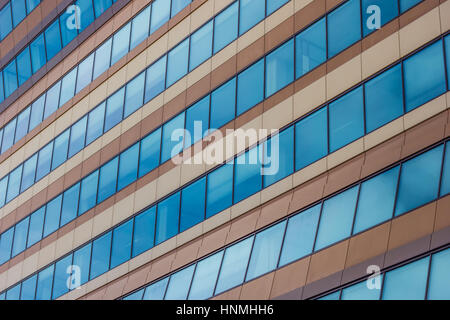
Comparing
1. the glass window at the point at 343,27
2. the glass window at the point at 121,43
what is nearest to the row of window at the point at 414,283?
the glass window at the point at 343,27

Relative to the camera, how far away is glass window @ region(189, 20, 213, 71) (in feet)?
133

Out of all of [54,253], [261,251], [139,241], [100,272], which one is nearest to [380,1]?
[261,251]

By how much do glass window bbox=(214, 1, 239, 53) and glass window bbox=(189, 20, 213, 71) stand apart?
0.40 m

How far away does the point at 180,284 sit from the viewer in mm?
36375

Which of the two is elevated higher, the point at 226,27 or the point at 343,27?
the point at 226,27

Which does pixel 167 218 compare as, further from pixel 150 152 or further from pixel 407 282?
pixel 407 282

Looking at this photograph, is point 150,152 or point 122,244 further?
point 150,152

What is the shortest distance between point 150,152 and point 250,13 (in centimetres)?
742

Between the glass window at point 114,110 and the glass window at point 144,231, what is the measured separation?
5917 millimetres

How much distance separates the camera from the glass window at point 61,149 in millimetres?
47812

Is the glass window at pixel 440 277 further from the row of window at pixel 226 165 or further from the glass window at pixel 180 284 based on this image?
the glass window at pixel 180 284

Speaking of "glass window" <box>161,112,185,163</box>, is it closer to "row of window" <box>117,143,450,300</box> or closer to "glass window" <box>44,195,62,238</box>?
"row of window" <box>117,143,450,300</box>

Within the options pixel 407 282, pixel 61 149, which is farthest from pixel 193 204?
pixel 407 282

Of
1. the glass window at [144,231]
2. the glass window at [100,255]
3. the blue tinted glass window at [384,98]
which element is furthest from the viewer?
the glass window at [100,255]
